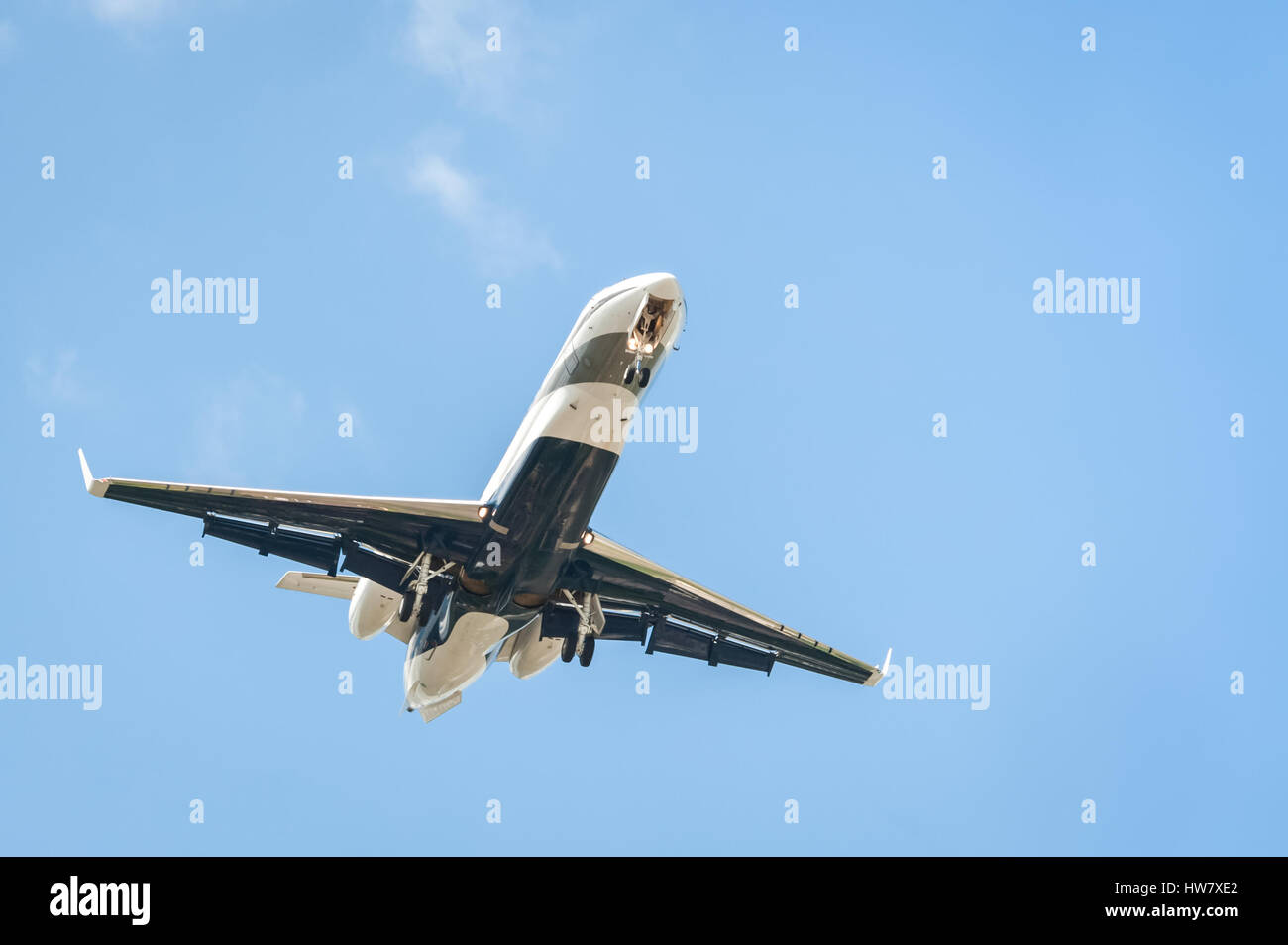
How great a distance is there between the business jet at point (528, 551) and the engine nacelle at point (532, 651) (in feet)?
0.14

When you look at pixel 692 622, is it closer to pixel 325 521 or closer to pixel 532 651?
pixel 532 651

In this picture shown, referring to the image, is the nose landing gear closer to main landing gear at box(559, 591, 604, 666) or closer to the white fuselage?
the white fuselage

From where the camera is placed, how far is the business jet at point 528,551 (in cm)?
3159

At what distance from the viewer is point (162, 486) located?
34.2 m

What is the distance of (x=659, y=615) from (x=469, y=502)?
7.64m

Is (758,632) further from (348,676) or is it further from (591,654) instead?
(348,676)

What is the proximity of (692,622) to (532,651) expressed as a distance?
15.6 feet

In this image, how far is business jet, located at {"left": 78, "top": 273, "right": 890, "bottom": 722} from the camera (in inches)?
1244

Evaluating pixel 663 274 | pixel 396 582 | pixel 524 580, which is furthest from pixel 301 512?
pixel 663 274

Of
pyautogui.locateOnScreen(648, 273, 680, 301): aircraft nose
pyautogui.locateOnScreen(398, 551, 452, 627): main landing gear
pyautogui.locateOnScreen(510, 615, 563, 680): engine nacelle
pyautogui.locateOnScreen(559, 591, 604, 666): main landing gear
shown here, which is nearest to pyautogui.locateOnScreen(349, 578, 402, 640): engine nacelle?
pyautogui.locateOnScreen(398, 551, 452, 627): main landing gear

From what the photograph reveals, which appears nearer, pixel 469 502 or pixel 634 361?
pixel 634 361

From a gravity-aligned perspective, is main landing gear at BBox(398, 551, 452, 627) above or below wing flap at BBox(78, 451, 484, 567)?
below

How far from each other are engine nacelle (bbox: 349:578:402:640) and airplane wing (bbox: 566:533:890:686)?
188 inches

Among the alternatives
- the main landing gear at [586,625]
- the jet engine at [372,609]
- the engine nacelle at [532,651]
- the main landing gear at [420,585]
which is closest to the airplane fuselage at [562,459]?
the main landing gear at [420,585]
